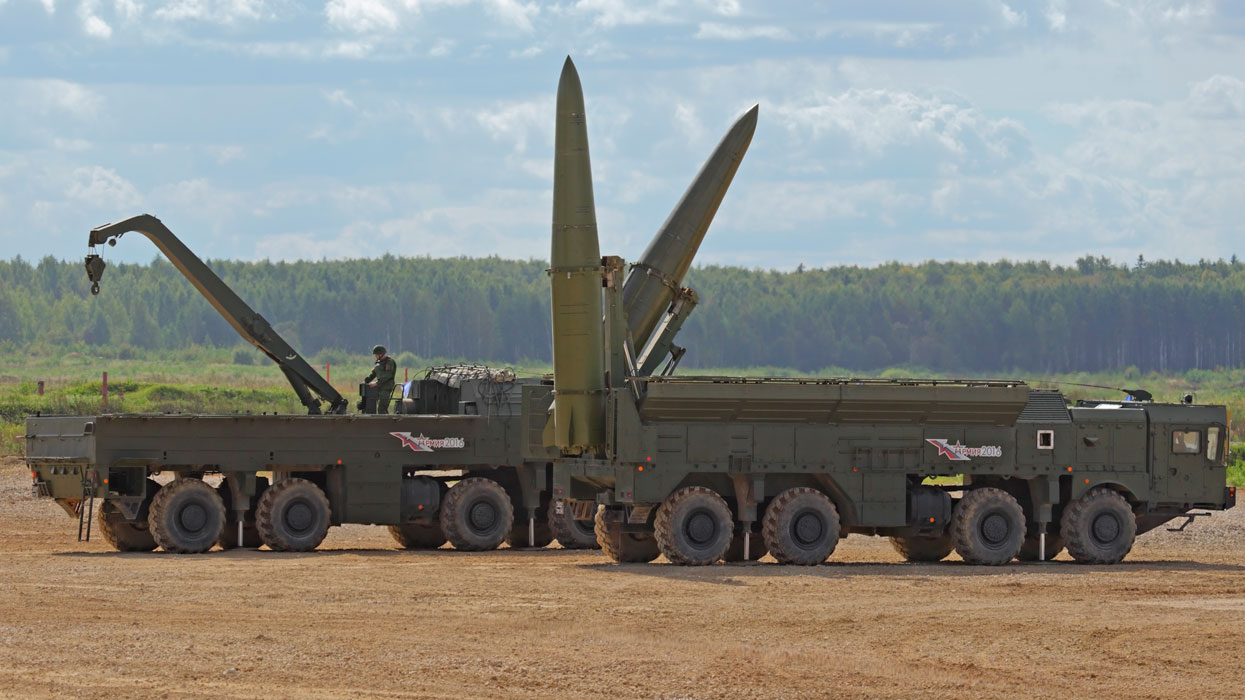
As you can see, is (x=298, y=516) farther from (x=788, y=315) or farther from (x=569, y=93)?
(x=788, y=315)

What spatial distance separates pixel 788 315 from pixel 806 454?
9315 cm

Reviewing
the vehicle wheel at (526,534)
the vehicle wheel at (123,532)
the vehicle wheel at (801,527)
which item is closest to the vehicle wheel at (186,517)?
the vehicle wheel at (123,532)

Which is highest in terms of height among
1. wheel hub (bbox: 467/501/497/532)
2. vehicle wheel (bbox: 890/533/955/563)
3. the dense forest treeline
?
the dense forest treeline

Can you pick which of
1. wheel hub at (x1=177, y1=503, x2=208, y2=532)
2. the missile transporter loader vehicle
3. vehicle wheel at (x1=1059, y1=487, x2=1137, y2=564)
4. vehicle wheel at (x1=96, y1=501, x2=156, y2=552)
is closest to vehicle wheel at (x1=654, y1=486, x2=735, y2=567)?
the missile transporter loader vehicle

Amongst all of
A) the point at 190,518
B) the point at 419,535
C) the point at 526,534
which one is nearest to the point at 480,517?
the point at 526,534

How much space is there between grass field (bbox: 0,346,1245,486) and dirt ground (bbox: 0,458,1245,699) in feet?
12.7

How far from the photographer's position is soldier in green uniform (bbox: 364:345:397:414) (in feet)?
80.8

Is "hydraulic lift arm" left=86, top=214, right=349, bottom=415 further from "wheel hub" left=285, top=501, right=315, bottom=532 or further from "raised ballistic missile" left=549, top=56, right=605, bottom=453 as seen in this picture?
"raised ballistic missile" left=549, top=56, right=605, bottom=453

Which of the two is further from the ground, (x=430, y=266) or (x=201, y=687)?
(x=430, y=266)

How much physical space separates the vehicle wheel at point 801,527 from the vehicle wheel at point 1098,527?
2911 millimetres

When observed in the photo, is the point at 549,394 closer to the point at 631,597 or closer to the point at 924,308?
the point at 631,597

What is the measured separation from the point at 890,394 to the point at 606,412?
3.10 m

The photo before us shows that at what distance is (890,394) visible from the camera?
2084 cm

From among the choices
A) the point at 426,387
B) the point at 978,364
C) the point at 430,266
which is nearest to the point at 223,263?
the point at 430,266
